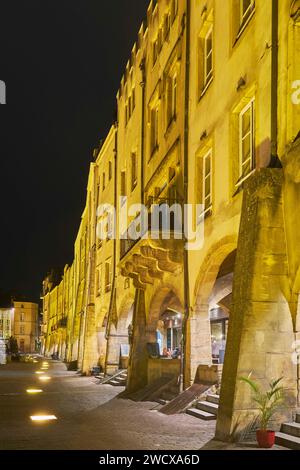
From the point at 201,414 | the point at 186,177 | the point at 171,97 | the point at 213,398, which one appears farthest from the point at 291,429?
the point at 171,97

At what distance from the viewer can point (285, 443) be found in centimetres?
1063

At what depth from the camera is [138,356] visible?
24.4m

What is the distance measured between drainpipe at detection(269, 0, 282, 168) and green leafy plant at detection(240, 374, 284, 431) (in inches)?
168

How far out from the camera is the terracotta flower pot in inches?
415

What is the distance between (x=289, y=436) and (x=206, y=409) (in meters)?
5.14

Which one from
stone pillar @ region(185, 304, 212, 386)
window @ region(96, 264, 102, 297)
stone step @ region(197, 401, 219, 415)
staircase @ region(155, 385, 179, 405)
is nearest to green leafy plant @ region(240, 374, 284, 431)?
stone step @ region(197, 401, 219, 415)

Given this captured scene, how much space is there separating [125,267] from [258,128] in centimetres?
1154

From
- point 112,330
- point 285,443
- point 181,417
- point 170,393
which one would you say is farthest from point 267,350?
point 112,330

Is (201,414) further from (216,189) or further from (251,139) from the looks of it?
(251,139)

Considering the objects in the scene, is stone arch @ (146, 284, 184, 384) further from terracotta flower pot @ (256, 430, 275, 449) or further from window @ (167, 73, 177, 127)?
terracotta flower pot @ (256, 430, 275, 449)

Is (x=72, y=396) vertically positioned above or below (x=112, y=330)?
below

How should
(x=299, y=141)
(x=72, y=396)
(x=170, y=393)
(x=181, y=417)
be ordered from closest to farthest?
1. (x=299, y=141)
2. (x=181, y=417)
3. (x=170, y=393)
4. (x=72, y=396)

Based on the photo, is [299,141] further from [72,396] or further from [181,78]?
[72,396]
